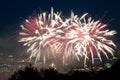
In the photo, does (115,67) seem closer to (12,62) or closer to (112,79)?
(112,79)

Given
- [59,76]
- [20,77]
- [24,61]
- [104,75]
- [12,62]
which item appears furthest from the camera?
[12,62]

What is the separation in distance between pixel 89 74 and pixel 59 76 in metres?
7.54

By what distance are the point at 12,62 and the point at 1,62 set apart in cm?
876

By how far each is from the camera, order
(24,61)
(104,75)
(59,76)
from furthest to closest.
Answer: (24,61)
(59,76)
(104,75)

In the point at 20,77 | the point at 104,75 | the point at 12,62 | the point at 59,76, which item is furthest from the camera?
the point at 12,62

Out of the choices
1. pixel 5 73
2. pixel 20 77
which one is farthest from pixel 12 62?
pixel 20 77

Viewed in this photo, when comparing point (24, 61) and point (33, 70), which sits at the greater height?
point (24, 61)

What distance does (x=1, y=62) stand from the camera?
6836 inches

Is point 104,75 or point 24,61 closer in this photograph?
point 104,75

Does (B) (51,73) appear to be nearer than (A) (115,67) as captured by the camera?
No

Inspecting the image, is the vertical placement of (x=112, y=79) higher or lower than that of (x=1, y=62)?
lower

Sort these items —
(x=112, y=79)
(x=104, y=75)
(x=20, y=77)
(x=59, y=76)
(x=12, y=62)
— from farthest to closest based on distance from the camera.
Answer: (x=12, y=62) → (x=20, y=77) → (x=59, y=76) → (x=104, y=75) → (x=112, y=79)

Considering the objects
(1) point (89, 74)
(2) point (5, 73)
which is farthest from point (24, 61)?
(1) point (89, 74)

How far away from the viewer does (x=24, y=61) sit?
155375 mm
